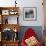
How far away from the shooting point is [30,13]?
595cm

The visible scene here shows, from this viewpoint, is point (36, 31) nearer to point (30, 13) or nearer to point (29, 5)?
point (30, 13)

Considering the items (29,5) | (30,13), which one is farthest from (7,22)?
(29,5)

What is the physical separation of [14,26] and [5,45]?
78 centimetres

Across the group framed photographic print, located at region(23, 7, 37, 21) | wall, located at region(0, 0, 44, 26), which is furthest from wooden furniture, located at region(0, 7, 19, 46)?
framed photographic print, located at region(23, 7, 37, 21)

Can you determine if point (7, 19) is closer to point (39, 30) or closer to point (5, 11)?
point (5, 11)

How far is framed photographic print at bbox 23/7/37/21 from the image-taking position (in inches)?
234

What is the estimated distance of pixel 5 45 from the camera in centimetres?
581

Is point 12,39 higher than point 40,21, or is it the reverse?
point 40,21

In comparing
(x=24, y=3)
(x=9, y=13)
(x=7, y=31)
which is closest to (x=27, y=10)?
(x=24, y=3)

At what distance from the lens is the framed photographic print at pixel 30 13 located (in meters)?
5.94

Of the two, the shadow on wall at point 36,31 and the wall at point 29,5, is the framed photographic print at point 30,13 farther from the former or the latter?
the shadow on wall at point 36,31

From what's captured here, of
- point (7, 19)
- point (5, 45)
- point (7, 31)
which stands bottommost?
point (5, 45)

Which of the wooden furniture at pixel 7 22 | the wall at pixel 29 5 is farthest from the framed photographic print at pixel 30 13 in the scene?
the wooden furniture at pixel 7 22

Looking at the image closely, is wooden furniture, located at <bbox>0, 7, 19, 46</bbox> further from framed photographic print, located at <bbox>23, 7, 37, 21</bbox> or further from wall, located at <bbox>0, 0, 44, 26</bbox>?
framed photographic print, located at <bbox>23, 7, 37, 21</bbox>
